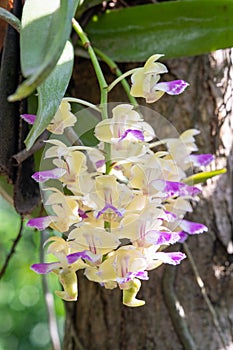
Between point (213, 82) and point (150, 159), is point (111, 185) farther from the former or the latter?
point (213, 82)

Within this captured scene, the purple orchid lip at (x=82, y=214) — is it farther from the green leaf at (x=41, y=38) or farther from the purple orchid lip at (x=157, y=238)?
the green leaf at (x=41, y=38)

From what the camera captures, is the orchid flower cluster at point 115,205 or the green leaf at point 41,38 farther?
the orchid flower cluster at point 115,205

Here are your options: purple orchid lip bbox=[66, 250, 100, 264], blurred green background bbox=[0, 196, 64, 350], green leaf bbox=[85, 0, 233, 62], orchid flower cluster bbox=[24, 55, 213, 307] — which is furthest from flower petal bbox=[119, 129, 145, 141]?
blurred green background bbox=[0, 196, 64, 350]

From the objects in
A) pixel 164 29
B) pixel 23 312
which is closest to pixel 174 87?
pixel 164 29

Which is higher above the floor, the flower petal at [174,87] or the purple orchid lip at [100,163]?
the flower petal at [174,87]

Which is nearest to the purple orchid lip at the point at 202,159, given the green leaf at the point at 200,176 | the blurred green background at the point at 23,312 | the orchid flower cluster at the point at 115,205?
the green leaf at the point at 200,176

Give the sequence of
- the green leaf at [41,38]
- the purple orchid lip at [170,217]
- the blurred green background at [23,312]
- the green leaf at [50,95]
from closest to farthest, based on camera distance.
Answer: the green leaf at [41,38] → the green leaf at [50,95] → the purple orchid lip at [170,217] → the blurred green background at [23,312]

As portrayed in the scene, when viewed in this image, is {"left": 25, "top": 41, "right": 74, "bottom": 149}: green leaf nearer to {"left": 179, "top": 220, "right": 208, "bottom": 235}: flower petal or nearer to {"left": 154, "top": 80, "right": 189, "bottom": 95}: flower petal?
{"left": 154, "top": 80, "right": 189, "bottom": 95}: flower petal
